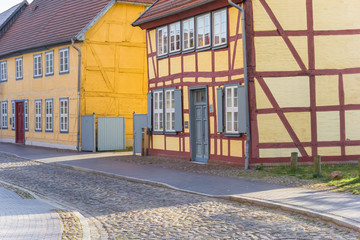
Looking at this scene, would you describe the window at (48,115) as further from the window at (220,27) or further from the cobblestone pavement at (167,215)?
the cobblestone pavement at (167,215)

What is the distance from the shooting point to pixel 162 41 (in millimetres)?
22172

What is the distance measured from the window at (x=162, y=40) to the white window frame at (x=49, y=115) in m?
10.1

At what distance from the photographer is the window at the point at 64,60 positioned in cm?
2833

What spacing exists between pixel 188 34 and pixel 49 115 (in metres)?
12.8

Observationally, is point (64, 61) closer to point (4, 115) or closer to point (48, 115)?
point (48, 115)

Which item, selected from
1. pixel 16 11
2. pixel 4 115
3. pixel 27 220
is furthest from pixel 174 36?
pixel 16 11

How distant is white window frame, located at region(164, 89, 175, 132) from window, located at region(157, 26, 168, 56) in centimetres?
164

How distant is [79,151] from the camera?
26844 mm

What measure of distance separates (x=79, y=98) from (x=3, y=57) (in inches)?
457

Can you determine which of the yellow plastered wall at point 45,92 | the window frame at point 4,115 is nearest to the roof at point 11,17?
the yellow plastered wall at point 45,92

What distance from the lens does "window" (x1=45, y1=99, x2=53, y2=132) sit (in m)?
30.2

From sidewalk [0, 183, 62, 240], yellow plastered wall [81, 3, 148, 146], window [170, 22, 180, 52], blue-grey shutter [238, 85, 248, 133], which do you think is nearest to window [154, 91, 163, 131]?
window [170, 22, 180, 52]

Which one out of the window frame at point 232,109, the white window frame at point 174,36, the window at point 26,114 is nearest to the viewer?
the window frame at point 232,109

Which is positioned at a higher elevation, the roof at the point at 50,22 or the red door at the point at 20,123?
the roof at the point at 50,22
